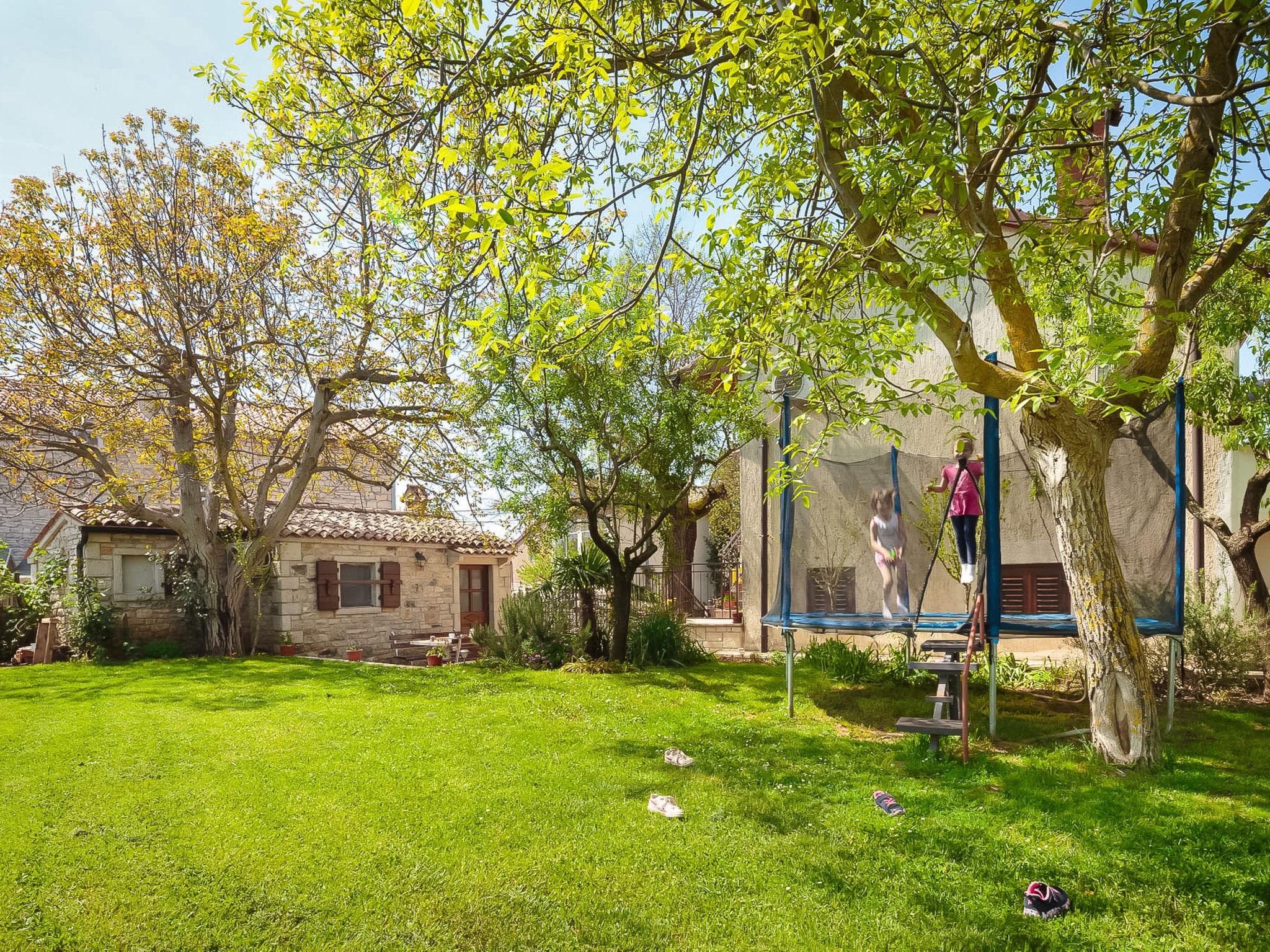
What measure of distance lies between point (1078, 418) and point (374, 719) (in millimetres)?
7198

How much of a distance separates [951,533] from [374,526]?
14.6m

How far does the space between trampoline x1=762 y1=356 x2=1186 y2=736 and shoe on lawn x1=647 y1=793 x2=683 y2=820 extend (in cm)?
264

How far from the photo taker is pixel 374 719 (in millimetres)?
7758

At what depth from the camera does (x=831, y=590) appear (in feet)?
26.3

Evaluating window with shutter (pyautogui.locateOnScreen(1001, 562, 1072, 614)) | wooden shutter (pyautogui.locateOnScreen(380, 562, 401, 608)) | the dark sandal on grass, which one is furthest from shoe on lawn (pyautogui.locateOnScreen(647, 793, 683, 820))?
wooden shutter (pyautogui.locateOnScreen(380, 562, 401, 608))

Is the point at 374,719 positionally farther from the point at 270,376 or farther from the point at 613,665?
the point at 270,376

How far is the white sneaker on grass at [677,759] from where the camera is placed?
236 inches

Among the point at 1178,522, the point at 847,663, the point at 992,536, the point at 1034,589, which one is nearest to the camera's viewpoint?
the point at 992,536

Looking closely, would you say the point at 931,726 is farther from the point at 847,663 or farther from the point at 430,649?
the point at 430,649

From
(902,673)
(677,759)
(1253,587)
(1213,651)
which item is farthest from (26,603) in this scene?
(1253,587)

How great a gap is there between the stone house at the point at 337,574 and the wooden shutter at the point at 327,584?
20 millimetres

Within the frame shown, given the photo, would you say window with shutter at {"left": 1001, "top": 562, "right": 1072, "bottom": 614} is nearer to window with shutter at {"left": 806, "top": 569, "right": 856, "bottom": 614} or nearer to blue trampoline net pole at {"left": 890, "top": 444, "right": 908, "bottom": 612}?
blue trampoline net pole at {"left": 890, "top": 444, "right": 908, "bottom": 612}

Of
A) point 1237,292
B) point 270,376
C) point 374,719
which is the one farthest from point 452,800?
point 270,376

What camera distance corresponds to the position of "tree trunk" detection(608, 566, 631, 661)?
38.6ft
